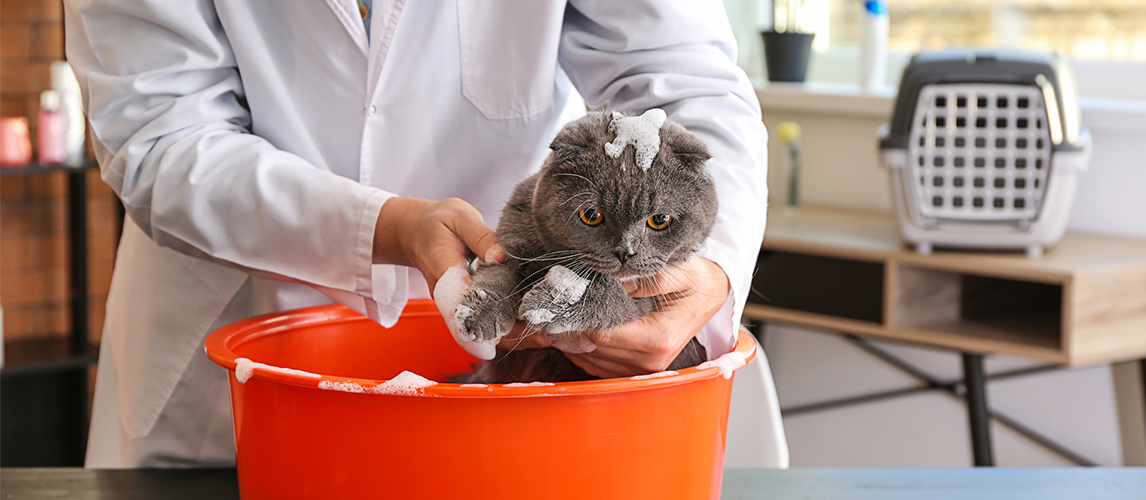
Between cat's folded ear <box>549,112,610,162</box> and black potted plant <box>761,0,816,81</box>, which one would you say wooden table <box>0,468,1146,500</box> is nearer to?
cat's folded ear <box>549,112,610,162</box>

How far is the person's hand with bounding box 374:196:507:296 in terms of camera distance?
70 centimetres

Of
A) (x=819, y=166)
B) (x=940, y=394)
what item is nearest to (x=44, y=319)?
(x=819, y=166)

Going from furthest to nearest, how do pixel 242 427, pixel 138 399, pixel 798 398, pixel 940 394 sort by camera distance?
pixel 798 398, pixel 940 394, pixel 138 399, pixel 242 427

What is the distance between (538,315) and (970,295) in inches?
56.0

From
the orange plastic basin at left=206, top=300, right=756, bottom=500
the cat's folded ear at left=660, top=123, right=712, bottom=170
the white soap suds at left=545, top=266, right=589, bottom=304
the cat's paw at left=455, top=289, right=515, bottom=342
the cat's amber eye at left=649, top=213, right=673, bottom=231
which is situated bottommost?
the orange plastic basin at left=206, top=300, right=756, bottom=500

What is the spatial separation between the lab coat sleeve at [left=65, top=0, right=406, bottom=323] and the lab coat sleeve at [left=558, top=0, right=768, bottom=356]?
0.28 m

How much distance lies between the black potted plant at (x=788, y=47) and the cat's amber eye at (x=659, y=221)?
1779mm

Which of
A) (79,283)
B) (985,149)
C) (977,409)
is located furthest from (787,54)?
→ (79,283)

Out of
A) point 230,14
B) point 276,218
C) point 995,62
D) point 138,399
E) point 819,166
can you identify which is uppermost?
point 230,14

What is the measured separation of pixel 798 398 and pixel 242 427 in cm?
199

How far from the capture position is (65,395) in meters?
2.47

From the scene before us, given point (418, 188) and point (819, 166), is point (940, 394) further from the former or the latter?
point (418, 188)

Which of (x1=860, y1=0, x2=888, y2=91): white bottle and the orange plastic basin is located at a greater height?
the orange plastic basin

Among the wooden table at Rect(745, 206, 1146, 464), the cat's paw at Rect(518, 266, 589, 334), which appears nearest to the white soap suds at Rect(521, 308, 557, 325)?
the cat's paw at Rect(518, 266, 589, 334)
